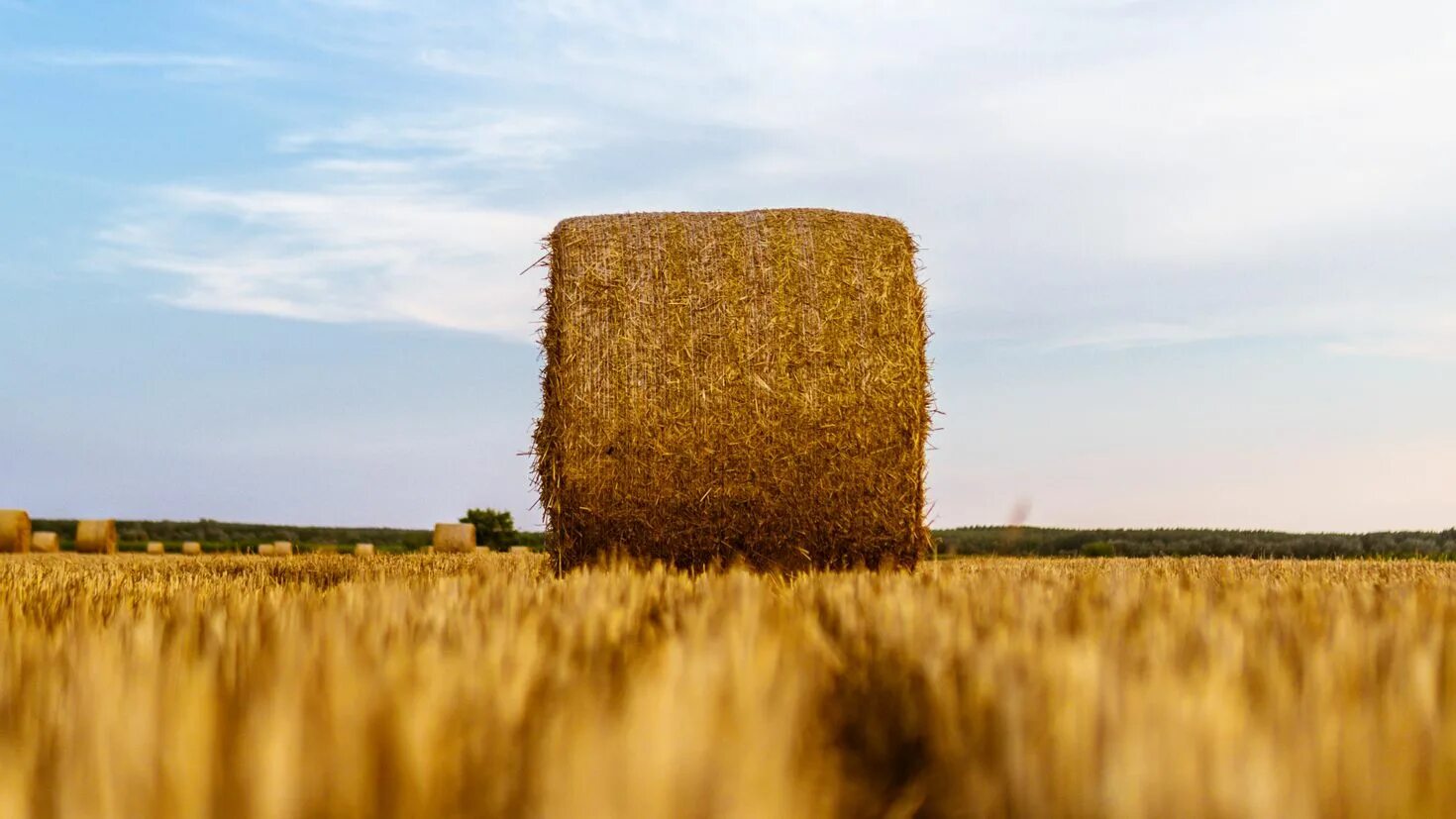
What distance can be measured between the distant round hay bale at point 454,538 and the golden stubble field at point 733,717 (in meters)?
13.1

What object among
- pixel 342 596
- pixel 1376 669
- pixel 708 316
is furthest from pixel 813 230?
pixel 1376 669

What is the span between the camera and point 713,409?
518cm

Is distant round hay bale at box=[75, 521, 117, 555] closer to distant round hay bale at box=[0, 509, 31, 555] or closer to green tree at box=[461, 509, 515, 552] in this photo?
distant round hay bale at box=[0, 509, 31, 555]

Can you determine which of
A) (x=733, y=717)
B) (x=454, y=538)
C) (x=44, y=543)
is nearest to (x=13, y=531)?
(x=44, y=543)

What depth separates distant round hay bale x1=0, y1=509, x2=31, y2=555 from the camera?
15.0 m

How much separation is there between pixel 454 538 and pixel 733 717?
14.5m

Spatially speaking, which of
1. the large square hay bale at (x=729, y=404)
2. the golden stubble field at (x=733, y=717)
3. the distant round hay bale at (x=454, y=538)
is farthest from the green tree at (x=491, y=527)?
the golden stubble field at (x=733, y=717)

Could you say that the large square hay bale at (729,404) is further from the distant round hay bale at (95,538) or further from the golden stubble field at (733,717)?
the distant round hay bale at (95,538)

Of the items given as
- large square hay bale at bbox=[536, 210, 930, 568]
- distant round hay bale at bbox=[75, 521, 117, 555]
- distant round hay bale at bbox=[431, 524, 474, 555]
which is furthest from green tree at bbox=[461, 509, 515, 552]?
large square hay bale at bbox=[536, 210, 930, 568]

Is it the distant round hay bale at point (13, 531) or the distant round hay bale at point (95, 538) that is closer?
the distant round hay bale at point (13, 531)

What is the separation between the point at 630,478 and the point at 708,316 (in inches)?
32.8

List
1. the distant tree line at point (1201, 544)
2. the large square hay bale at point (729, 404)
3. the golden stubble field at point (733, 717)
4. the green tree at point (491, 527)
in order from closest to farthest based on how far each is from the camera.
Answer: the golden stubble field at point (733, 717) < the large square hay bale at point (729, 404) < the distant tree line at point (1201, 544) < the green tree at point (491, 527)

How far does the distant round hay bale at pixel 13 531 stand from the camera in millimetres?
15031

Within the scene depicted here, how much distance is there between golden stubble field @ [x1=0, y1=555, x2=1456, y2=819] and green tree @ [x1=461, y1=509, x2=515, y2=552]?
622 inches
